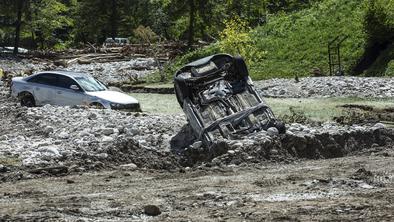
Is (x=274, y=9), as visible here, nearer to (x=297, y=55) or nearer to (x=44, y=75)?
(x=297, y=55)

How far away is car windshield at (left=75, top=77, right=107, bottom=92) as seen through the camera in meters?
22.0

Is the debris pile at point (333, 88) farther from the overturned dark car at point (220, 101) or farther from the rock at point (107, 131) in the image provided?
the rock at point (107, 131)

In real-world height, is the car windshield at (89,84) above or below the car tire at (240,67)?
below

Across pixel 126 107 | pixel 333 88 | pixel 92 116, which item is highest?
pixel 92 116

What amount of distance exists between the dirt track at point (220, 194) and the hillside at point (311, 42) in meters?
22.4

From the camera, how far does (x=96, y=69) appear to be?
46.6 meters

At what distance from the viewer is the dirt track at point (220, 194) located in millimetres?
7680

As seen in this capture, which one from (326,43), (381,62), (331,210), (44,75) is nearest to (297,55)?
(326,43)

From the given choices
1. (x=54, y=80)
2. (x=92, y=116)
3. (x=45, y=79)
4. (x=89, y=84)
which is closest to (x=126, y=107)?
(x=89, y=84)

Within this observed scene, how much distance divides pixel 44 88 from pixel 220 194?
48.2 ft

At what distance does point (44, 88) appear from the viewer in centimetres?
2255

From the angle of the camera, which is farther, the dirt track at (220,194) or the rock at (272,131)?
the rock at (272,131)

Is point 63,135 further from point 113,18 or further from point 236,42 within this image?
point 113,18

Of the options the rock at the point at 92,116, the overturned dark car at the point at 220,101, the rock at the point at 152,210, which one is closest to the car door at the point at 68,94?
the rock at the point at 92,116
